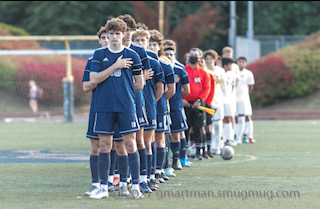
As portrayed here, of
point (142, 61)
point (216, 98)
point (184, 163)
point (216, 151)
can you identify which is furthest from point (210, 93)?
point (142, 61)

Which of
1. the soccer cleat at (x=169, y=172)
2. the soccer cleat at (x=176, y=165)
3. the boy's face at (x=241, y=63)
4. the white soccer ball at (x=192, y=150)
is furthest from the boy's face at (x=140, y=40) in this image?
the boy's face at (x=241, y=63)

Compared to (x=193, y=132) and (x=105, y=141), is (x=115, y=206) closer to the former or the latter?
(x=105, y=141)

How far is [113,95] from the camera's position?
8.05m

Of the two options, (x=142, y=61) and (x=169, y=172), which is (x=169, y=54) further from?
(x=142, y=61)

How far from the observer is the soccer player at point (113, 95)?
8.02 meters

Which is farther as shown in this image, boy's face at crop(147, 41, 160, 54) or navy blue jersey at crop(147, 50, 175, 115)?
navy blue jersey at crop(147, 50, 175, 115)

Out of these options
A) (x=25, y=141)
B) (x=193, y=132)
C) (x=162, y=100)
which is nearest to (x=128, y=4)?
(x=25, y=141)

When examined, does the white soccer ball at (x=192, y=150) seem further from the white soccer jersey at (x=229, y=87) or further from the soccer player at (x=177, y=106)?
the white soccer jersey at (x=229, y=87)

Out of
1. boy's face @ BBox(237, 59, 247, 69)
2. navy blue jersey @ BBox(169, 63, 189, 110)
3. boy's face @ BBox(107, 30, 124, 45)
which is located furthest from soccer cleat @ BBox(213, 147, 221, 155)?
boy's face @ BBox(107, 30, 124, 45)

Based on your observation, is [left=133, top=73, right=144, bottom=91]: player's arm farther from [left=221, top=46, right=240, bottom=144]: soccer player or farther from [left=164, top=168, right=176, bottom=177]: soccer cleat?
[left=221, top=46, right=240, bottom=144]: soccer player

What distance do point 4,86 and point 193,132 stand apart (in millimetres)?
17381

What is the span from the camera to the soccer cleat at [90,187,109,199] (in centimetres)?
818

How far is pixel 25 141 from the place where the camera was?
661 inches

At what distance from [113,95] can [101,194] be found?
1153 mm
